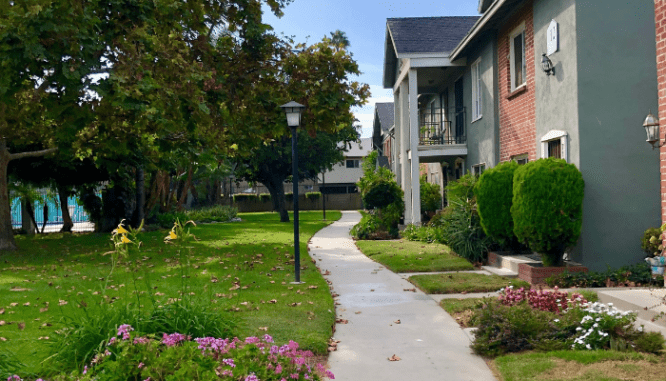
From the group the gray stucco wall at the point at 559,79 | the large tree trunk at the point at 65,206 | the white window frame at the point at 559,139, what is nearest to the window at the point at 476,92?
the gray stucco wall at the point at 559,79

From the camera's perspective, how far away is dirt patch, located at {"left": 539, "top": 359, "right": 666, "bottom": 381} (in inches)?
189

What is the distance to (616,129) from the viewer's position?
32.0ft

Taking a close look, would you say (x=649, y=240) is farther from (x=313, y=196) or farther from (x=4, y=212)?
(x=313, y=196)

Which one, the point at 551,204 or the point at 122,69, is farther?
the point at 122,69

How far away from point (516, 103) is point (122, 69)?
Result: 8232mm

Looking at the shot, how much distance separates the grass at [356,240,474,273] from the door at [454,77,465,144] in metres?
3.75

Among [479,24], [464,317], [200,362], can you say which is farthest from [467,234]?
[200,362]

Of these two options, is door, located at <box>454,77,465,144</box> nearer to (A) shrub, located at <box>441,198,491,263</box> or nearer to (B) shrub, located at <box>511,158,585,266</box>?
(A) shrub, located at <box>441,198,491,263</box>

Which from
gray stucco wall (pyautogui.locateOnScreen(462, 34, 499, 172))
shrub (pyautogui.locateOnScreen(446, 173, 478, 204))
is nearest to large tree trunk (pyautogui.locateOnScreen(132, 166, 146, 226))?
gray stucco wall (pyautogui.locateOnScreen(462, 34, 499, 172))

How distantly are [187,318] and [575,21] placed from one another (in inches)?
312

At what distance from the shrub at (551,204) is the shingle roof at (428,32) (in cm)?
982

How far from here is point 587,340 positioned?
5691 mm

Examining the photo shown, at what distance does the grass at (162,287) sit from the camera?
6.24 metres

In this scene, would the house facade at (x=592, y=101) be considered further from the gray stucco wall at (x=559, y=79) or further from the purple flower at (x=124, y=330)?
the purple flower at (x=124, y=330)
